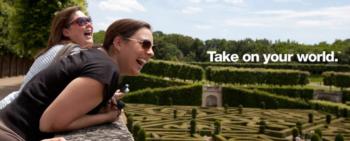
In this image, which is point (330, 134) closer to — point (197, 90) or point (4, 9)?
point (197, 90)

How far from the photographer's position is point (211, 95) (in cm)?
3762

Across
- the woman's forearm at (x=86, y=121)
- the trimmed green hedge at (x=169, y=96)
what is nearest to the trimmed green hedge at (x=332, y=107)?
the trimmed green hedge at (x=169, y=96)

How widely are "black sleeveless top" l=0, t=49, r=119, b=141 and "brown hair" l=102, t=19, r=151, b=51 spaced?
14 centimetres

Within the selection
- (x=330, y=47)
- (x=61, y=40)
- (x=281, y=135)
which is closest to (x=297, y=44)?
(x=330, y=47)

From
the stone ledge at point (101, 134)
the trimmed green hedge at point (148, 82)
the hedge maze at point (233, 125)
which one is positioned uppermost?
the stone ledge at point (101, 134)

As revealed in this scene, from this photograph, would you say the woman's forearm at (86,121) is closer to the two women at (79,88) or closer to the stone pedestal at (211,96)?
the two women at (79,88)

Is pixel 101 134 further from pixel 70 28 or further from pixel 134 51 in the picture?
pixel 70 28

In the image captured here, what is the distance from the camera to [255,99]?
3594 centimetres

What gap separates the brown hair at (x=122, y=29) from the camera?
260cm

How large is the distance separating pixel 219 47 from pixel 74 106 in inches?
3930

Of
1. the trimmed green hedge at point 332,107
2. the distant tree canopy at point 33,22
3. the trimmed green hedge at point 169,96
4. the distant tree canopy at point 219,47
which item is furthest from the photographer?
the distant tree canopy at point 219,47

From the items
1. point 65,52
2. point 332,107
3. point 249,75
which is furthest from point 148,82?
point 65,52

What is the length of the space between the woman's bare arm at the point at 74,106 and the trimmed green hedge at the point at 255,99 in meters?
33.0

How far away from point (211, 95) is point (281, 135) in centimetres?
1696
